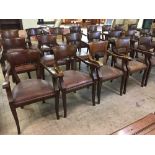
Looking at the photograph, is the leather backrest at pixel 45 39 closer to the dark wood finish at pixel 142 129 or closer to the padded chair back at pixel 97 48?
the padded chair back at pixel 97 48

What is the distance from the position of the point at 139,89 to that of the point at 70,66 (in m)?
1.24

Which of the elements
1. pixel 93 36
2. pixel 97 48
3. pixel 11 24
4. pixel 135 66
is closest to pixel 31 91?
pixel 97 48

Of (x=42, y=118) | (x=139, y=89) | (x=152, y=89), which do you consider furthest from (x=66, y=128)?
(x=152, y=89)

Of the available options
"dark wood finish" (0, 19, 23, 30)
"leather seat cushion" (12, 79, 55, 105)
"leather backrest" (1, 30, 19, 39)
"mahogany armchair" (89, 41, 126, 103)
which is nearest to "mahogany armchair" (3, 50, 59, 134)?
"leather seat cushion" (12, 79, 55, 105)

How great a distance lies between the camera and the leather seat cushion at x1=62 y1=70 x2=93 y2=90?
6.43 ft

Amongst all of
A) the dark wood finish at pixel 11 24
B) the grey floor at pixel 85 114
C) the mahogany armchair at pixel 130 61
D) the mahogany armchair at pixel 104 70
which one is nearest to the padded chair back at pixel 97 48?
the mahogany armchair at pixel 104 70

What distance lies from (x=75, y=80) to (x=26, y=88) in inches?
23.5

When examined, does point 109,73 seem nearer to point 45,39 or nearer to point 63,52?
point 63,52

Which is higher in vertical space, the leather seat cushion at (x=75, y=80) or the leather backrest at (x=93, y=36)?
the leather backrest at (x=93, y=36)

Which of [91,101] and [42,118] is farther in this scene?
[91,101]

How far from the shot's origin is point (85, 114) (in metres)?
2.14

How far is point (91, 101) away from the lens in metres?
2.42

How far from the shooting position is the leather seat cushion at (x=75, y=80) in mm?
1961
